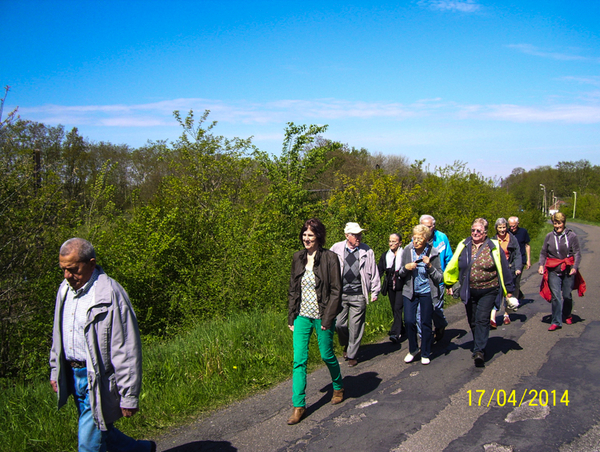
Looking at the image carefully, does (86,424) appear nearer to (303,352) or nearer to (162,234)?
(303,352)

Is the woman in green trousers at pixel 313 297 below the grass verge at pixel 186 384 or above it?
above

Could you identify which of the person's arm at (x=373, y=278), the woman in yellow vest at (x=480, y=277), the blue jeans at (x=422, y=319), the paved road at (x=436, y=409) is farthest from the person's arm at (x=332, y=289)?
the woman in yellow vest at (x=480, y=277)

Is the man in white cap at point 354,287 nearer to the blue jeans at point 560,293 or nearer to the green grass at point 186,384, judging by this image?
the green grass at point 186,384

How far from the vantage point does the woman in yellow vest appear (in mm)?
5824

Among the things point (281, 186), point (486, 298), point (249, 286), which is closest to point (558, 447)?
point (486, 298)

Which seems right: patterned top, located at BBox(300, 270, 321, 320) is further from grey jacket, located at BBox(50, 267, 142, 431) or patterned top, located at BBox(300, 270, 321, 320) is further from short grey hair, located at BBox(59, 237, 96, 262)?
short grey hair, located at BBox(59, 237, 96, 262)

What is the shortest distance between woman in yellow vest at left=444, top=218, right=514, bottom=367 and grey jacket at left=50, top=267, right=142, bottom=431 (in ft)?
14.1

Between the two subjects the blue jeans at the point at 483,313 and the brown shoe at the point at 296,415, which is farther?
the blue jeans at the point at 483,313

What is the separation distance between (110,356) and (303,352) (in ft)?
6.26

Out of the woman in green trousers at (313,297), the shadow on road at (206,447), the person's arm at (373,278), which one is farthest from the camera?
the person's arm at (373,278)

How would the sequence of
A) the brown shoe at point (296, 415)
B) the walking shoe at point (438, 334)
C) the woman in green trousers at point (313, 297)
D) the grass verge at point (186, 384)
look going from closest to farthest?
the grass verge at point (186, 384), the brown shoe at point (296, 415), the woman in green trousers at point (313, 297), the walking shoe at point (438, 334)

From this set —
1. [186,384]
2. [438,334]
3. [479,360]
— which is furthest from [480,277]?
[186,384]

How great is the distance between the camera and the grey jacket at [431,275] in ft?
19.6

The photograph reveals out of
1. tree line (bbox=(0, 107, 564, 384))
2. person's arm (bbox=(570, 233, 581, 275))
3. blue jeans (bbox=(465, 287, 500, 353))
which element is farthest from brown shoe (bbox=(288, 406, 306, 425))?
person's arm (bbox=(570, 233, 581, 275))
